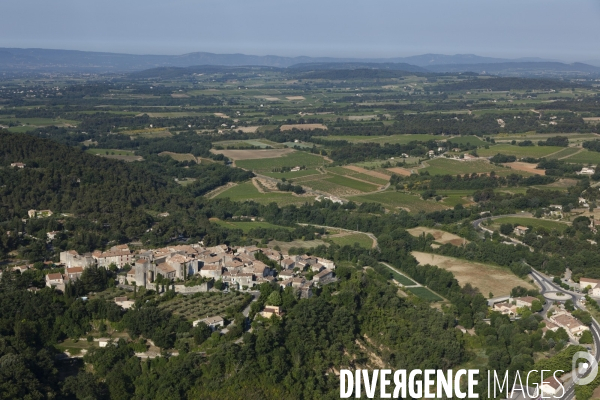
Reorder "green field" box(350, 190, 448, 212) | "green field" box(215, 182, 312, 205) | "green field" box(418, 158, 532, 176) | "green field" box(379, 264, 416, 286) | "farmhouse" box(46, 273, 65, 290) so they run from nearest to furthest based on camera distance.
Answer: "farmhouse" box(46, 273, 65, 290) → "green field" box(379, 264, 416, 286) → "green field" box(350, 190, 448, 212) → "green field" box(215, 182, 312, 205) → "green field" box(418, 158, 532, 176)

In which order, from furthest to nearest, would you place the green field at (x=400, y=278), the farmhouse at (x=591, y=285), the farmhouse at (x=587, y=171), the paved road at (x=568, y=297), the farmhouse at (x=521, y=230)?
the farmhouse at (x=587, y=171) < the farmhouse at (x=521, y=230) < the green field at (x=400, y=278) < the farmhouse at (x=591, y=285) < the paved road at (x=568, y=297)

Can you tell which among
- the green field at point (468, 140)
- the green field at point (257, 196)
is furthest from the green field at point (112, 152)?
the green field at point (468, 140)

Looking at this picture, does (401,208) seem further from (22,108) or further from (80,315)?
(22,108)

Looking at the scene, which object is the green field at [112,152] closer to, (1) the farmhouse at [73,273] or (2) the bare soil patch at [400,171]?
(2) the bare soil patch at [400,171]

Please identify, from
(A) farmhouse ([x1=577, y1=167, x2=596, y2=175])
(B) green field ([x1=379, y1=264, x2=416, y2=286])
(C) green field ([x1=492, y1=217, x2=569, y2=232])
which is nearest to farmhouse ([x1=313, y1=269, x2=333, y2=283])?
(B) green field ([x1=379, y1=264, x2=416, y2=286])

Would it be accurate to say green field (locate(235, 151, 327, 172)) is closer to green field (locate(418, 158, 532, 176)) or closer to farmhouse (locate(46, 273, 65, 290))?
green field (locate(418, 158, 532, 176))

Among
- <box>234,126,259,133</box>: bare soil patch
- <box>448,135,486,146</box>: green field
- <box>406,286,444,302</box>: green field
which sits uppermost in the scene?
<box>448,135,486,146</box>: green field
